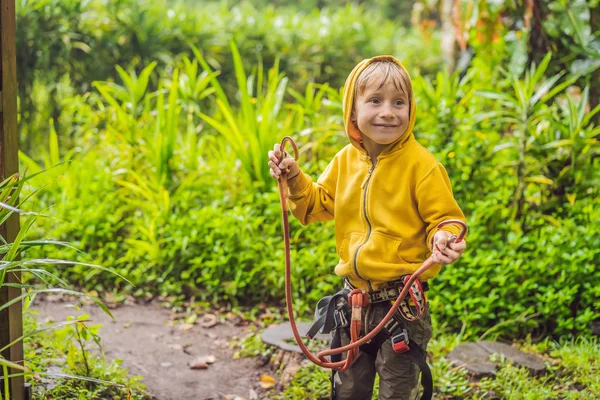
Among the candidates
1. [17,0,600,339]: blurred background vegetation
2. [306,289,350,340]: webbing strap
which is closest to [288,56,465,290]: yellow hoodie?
[306,289,350,340]: webbing strap

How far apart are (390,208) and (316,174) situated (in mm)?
2483

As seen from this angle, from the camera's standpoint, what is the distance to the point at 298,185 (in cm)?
249

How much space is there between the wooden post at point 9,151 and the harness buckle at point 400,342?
1480 millimetres

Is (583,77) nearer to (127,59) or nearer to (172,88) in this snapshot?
(172,88)

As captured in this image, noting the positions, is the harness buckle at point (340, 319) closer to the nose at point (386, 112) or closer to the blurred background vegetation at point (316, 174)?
the nose at point (386, 112)

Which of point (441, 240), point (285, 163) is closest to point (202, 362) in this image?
point (285, 163)

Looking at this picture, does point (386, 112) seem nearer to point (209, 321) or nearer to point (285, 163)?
point (285, 163)

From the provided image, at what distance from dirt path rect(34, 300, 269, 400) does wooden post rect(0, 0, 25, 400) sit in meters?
0.51

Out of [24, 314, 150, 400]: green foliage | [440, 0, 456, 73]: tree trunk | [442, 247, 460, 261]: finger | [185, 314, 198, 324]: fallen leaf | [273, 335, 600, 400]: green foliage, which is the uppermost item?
[440, 0, 456, 73]: tree trunk

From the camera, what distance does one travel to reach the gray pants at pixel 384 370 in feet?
7.98

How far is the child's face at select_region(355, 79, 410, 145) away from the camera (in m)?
2.30

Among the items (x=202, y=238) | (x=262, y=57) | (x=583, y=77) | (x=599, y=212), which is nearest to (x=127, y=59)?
(x=262, y=57)

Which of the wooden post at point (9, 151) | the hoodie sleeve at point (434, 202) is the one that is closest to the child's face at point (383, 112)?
the hoodie sleeve at point (434, 202)

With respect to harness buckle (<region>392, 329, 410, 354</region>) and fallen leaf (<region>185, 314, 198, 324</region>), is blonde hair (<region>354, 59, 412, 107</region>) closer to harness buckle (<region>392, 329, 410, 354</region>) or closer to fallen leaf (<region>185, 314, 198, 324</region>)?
harness buckle (<region>392, 329, 410, 354</region>)
